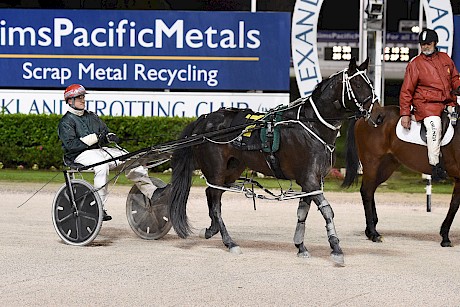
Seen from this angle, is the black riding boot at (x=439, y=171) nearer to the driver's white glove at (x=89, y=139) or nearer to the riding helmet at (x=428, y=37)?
the riding helmet at (x=428, y=37)

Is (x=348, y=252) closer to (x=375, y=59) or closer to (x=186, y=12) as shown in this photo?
(x=375, y=59)

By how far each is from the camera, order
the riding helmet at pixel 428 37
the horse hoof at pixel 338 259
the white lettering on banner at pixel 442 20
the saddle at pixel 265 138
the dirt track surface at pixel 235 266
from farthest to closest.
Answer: the white lettering on banner at pixel 442 20 < the riding helmet at pixel 428 37 < the saddle at pixel 265 138 < the horse hoof at pixel 338 259 < the dirt track surface at pixel 235 266

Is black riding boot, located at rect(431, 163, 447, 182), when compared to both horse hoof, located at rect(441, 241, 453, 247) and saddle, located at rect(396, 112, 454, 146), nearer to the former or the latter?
saddle, located at rect(396, 112, 454, 146)

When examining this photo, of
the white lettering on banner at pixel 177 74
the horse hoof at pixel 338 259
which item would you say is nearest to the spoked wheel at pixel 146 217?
the horse hoof at pixel 338 259

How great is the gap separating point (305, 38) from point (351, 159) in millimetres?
5098

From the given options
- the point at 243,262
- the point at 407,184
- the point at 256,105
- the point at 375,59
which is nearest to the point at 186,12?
the point at 256,105

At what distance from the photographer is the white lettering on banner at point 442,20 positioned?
13844 millimetres

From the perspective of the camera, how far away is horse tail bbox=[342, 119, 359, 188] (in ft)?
30.5

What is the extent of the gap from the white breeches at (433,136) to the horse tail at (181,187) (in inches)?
84.5

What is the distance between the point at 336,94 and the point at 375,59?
20.6 ft

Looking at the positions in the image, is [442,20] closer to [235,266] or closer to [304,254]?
[304,254]

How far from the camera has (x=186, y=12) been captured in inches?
565

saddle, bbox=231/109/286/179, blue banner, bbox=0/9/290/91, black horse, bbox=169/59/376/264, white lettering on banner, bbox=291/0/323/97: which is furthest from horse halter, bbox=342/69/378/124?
blue banner, bbox=0/9/290/91

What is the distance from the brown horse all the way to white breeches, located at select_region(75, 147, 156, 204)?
83.6 inches
